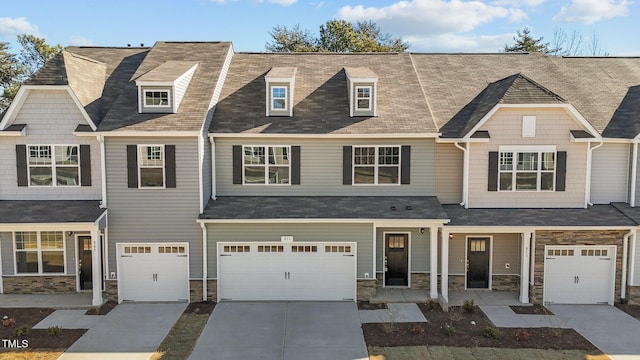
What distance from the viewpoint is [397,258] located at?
1598cm

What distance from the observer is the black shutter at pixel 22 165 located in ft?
49.2

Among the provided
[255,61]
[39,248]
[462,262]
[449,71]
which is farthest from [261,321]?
[449,71]

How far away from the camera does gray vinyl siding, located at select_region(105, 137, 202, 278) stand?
14523mm

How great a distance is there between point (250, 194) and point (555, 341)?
1031 cm

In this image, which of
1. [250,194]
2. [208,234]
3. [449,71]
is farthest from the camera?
[449,71]

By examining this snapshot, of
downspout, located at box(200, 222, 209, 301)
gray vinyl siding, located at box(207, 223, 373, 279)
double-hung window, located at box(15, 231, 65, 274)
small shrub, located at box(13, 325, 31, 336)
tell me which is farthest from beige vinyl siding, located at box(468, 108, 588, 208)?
double-hung window, located at box(15, 231, 65, 274)

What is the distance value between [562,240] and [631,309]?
310 centimetres

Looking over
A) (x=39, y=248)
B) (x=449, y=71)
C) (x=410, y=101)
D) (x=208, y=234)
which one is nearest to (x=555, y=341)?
(x=410, y=101)

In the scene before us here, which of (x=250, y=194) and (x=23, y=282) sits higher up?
(x=250, y=194)

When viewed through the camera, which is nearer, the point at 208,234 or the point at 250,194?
the point at 208,234

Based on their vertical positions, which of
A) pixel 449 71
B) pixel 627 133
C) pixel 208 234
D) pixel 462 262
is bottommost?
pixel 462 262

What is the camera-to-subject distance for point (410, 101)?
17.0 metres

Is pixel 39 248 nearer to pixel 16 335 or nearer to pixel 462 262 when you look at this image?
pixel 16 335

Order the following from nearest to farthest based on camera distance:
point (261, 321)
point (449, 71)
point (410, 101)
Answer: point (261, 321)
point (410, 101)
point (449, 71)
